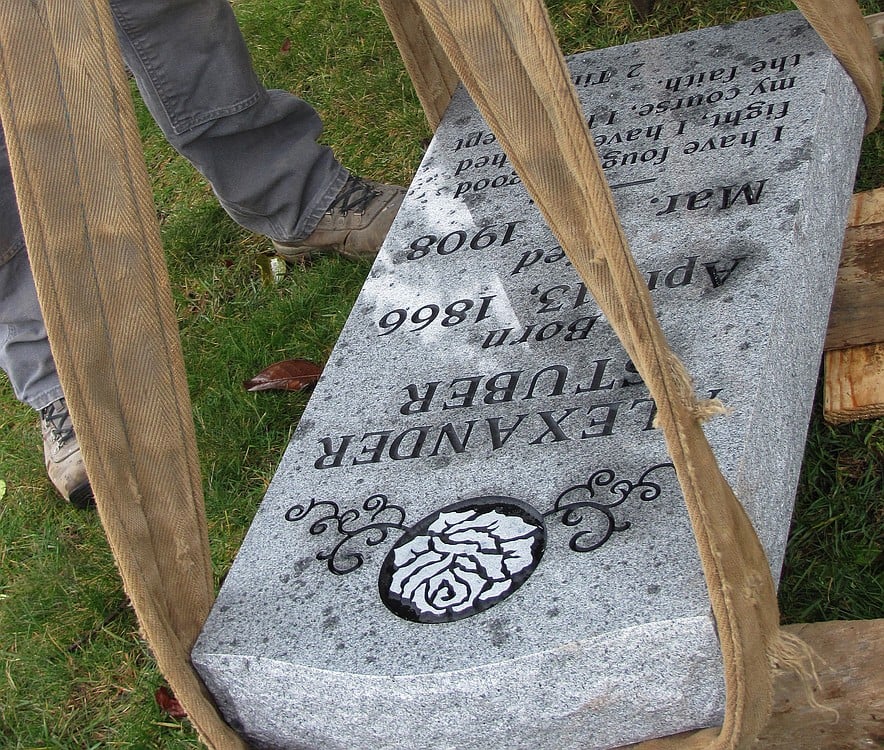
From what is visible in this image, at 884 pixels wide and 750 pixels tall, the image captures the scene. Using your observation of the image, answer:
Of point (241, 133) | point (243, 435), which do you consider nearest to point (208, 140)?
point (241, 133)

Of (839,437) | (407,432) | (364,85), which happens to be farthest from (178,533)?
(364,85)

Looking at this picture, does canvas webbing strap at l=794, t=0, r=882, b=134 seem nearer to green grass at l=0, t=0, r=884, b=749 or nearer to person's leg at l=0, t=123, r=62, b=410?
green grass at l=0, t=0, r=884, b=749

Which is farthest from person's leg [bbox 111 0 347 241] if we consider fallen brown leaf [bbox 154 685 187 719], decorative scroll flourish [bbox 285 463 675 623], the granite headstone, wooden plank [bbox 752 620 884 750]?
wooden plank [bbox 752 620 884 750]

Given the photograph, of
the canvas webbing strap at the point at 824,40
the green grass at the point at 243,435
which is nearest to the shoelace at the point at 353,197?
the green grass at the point at 243,435

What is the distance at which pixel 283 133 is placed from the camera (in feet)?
8.70

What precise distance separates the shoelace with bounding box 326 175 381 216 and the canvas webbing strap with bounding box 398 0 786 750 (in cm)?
166

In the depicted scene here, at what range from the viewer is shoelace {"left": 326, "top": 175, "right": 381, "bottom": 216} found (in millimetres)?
2705

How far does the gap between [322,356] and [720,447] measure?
1363mm

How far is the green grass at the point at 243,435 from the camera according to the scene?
178 cm

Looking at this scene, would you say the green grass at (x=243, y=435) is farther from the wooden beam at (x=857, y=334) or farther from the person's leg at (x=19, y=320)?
the person's leg at (x=19, y=320)

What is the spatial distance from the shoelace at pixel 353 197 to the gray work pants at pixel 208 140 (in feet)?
0.07

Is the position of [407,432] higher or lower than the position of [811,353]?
higher

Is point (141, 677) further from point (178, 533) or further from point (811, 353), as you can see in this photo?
point (811, 353)

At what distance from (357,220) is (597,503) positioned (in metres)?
1.50
